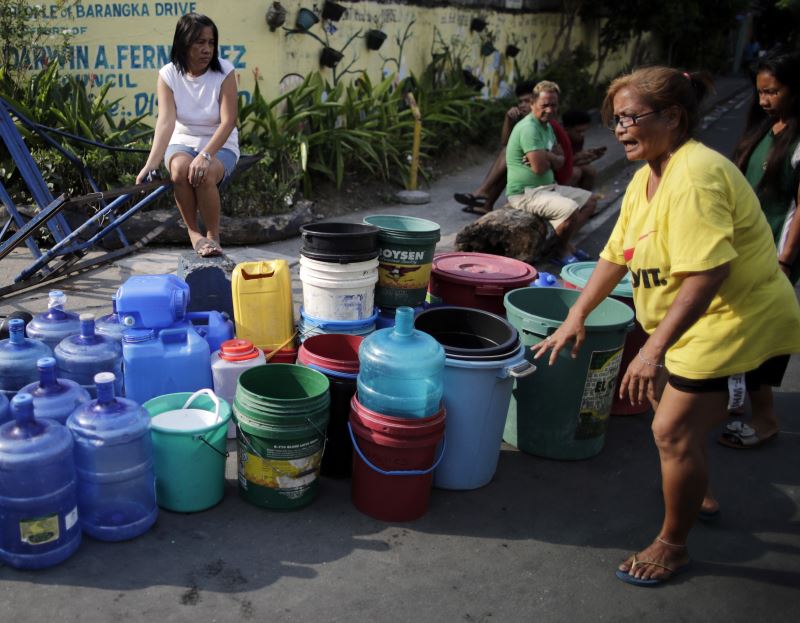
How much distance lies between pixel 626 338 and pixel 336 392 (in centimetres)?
179

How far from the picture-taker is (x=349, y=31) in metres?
9.89

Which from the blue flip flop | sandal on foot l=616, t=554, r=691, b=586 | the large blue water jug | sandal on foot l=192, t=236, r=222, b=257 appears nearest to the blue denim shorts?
sandal on foot l=192, t=236, r=222, b=257

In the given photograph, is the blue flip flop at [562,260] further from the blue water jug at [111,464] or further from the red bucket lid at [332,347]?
the blue water jug at [111,464]

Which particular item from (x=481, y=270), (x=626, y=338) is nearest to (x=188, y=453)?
(x=481, y=270)

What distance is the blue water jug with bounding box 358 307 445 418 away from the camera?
10.7ft

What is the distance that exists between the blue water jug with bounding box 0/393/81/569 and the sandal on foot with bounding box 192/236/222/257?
2143 millimetres

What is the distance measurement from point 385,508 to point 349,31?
26.1 ft

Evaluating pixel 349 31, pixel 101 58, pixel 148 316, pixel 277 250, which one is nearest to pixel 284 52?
pixel 349 31

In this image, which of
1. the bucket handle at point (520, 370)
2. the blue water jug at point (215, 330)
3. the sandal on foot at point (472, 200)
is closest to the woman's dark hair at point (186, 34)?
the blue water jug at point (215, 330)

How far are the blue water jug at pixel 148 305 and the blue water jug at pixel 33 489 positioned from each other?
36.8 inches

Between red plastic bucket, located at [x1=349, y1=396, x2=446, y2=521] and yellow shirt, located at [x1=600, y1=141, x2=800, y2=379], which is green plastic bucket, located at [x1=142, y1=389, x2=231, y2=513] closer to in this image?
red plastic bucket, located at [x1=349, y1=396, x2=446, y2=521]

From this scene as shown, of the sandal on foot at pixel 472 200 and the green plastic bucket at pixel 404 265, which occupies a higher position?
the green plastic bucket at pixel 404 265

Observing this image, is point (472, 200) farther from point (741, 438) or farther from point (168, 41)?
point (741, 438)

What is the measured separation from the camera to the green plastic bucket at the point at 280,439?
3.22 m
